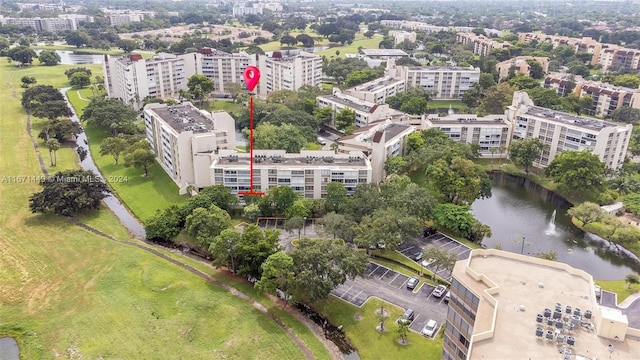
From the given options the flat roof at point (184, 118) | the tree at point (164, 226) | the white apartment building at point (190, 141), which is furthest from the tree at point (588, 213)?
the flat roof at point (184, 118)

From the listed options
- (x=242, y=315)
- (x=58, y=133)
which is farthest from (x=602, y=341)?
(x=58, y=133)

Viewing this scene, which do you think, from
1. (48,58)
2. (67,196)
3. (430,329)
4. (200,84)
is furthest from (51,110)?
(430,329)

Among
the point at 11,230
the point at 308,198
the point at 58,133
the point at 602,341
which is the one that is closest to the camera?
the point at 602,341

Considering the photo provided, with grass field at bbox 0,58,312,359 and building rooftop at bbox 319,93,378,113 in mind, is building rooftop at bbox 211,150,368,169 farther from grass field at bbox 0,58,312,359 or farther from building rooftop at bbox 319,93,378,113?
building rooftop at bbox 319,93,378,113

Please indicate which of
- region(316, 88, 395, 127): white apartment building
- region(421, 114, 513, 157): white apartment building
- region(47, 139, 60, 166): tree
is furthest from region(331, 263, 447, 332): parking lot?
region(47, 139, 60, 166): tree

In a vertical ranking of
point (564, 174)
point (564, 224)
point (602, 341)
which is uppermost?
point (602, 341)

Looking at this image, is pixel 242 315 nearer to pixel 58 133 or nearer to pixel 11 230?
pixel 11 230
